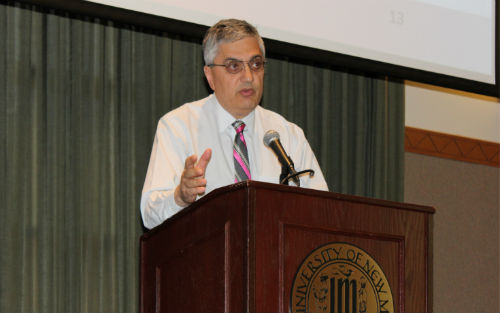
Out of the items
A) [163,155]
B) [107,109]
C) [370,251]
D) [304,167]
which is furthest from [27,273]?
[370,251]

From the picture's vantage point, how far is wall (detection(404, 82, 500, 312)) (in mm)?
5367

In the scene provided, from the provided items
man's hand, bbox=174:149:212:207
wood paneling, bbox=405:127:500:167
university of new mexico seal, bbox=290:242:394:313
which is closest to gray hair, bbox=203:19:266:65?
man's hand, bbox=174:149:212:207

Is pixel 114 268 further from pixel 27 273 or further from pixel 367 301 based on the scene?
pixel 367 301

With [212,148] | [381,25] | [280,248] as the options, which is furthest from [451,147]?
[280,248]

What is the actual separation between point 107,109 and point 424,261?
2.11 m

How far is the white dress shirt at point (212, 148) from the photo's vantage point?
2959mm

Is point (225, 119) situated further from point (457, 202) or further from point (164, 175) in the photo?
point (457, 202)

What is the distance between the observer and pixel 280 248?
2289mm

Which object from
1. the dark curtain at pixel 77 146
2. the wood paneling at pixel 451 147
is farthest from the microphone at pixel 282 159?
the wood paneling at pixel 451 147

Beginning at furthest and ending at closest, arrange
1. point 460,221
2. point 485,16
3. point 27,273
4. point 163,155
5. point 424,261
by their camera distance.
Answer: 1. point 460,221
2. point 485,16
3. point 27,273
4. point 163,155
5. point 424,261

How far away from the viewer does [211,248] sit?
2414mm

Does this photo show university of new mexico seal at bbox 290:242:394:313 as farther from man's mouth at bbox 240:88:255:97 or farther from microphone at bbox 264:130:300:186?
man's mouth at bbox 240:88:255:97

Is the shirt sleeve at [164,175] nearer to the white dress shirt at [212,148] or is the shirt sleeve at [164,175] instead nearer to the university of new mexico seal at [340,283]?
the white dress shirt at [212,148]

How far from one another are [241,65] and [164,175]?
0.61 m
